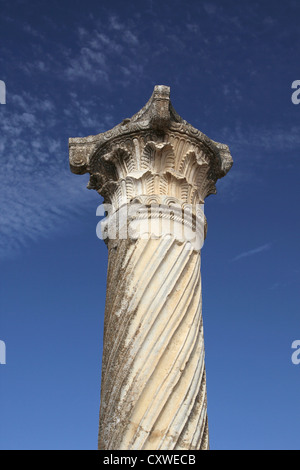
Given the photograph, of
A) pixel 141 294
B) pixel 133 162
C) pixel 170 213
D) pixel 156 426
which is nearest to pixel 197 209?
pixel 170 213

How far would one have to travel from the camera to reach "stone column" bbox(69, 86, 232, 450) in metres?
6.41

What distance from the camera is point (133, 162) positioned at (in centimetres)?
821

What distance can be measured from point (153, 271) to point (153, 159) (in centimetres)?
185

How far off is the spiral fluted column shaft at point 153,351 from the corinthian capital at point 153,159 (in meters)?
0.92

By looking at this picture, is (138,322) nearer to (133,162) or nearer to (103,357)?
(103,357)

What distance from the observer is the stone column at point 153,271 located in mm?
6406

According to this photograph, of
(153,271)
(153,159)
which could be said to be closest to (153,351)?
(153,271)

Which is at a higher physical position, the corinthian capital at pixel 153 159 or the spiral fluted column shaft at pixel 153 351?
the corinthian capital at pixel 153 159

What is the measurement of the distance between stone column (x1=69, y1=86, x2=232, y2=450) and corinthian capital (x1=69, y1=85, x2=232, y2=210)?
0.01 m

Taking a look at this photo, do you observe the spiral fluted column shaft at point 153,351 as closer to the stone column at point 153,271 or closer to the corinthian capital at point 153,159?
the stone column at point 153,271

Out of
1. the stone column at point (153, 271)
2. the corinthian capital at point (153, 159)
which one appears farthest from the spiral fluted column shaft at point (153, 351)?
the corinthian capital at point (153, 159)

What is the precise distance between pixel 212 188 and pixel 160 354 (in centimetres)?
327
